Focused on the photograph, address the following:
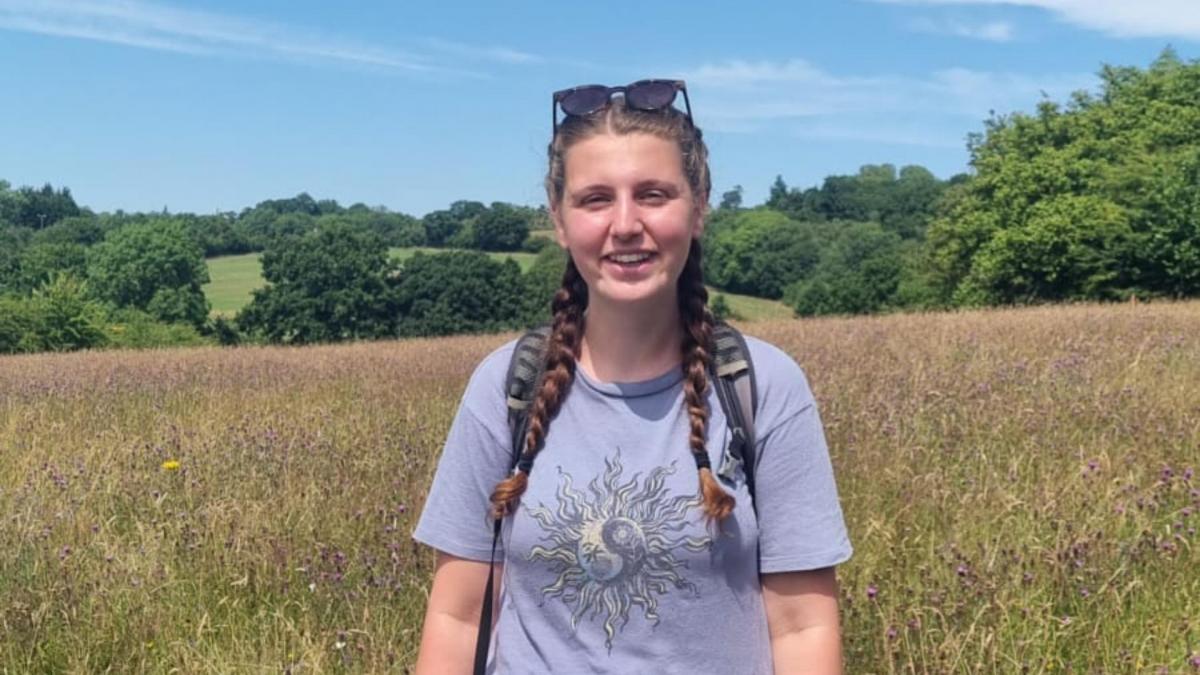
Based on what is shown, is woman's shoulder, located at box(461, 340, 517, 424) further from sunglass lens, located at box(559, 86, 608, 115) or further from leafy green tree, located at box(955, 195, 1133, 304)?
leafy green tree, located at box(955, 195, 1133, 304)

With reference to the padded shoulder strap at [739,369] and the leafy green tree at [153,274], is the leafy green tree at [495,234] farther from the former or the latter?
the padded shoulder strap at [739,369]

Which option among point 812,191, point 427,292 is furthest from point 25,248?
point 812,191

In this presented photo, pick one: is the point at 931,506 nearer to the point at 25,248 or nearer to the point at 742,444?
the point at 742,444

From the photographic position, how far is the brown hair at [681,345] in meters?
1.56

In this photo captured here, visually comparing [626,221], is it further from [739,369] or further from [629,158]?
[739,369]

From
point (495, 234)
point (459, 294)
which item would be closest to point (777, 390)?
point (459, 294)

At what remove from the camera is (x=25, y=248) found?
6850cm

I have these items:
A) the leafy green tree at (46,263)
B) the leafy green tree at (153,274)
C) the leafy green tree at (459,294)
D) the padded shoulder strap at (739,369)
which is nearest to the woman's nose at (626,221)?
the padded shoulder strap at (739,369)

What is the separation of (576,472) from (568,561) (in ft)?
0.47

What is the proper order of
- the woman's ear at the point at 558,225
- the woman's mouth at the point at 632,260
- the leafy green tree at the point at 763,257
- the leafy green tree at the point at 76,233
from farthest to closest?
the leafy green tree at the point at 763,257
the leafy green tree at the point at 76,233
the woman's ear at the point at 558,225
the woman's mouth at the point at 632,260

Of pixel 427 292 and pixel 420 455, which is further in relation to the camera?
pixel 427 292

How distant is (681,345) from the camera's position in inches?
65.9

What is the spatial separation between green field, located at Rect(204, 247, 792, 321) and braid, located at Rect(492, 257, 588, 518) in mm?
62119

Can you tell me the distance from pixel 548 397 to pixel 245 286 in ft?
242
